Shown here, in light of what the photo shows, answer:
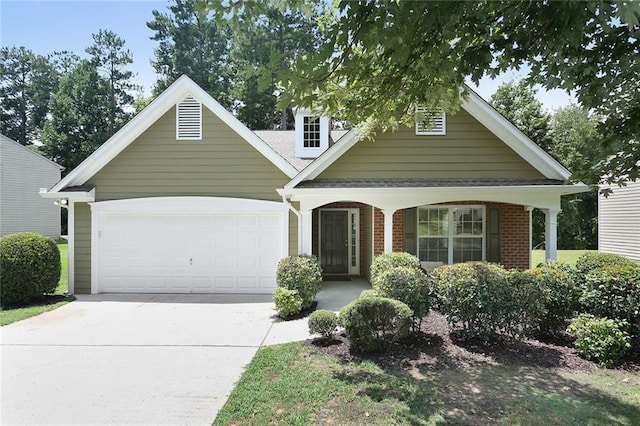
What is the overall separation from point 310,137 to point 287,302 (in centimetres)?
622

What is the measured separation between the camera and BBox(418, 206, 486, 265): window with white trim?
11.6 m

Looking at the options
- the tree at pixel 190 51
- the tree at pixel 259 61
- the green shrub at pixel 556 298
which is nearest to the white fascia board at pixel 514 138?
the green shrub at pixel 556 298

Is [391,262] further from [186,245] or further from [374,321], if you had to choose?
[186,245]

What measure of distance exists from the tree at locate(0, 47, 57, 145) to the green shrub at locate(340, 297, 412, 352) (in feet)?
177

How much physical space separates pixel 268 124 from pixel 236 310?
25463mm

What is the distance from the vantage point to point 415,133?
1058cm

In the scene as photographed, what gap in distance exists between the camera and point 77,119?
1496 inches

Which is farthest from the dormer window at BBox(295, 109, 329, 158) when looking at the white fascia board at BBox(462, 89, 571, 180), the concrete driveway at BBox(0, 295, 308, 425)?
the concrete driveway at BBox(0, 295, 308, 425)

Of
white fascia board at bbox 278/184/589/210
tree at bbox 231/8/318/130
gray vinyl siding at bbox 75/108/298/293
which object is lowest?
white fascia board at bbox 278/184/589/210

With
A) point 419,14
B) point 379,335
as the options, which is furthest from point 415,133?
point 419,14

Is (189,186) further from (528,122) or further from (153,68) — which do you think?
(153,68)

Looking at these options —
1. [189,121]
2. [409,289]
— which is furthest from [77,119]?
[409,289]

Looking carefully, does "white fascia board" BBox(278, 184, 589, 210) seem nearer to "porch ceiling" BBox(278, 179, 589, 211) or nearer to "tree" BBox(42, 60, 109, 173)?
"porch ceiling" BBox(278, 179, 589, 211)

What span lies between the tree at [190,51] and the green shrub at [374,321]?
30.8 metres
